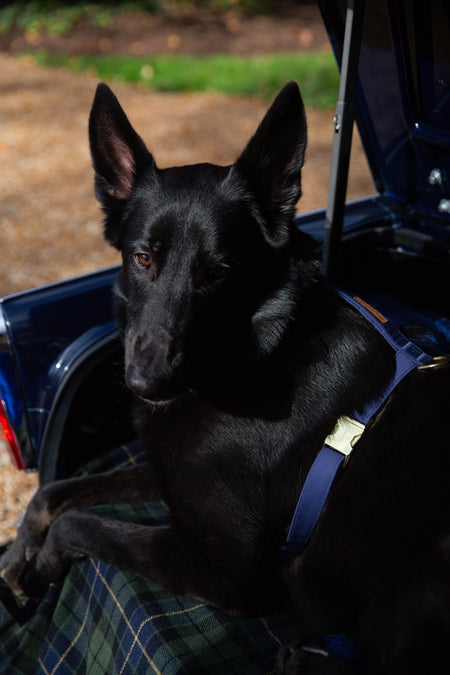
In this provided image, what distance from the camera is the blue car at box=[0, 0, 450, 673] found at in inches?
72.3

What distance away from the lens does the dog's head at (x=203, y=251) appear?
73.9 inches

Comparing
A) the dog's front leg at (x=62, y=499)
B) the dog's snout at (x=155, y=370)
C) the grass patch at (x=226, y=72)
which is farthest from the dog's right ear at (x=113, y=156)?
the grass patch at (x=226, y=72)

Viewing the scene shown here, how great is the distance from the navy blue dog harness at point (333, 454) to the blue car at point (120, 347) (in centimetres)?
25

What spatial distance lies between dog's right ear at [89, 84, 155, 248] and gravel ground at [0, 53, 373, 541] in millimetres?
3325

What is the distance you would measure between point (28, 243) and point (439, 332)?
455 centimetres

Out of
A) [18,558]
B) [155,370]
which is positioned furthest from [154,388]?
[18,558]

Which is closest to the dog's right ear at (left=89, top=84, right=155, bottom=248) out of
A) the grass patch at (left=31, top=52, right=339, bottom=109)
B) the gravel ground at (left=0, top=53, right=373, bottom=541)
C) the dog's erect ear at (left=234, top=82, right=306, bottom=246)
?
the dog's erect ear at (left=234, top=82, right=306, bottom=246)

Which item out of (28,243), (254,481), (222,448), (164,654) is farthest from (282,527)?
(28,243)

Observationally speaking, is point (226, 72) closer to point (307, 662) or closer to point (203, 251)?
point (203, 251)

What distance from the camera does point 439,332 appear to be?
231 centimetres

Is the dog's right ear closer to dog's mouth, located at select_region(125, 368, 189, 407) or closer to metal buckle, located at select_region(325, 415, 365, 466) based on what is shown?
dog's mouth, located at select_region(125, 368, 189, 407)

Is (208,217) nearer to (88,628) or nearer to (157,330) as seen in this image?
(157,330)

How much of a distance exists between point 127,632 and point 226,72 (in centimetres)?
915

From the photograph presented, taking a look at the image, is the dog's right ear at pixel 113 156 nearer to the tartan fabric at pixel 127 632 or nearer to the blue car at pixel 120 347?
the blue car at pixel 120 347
